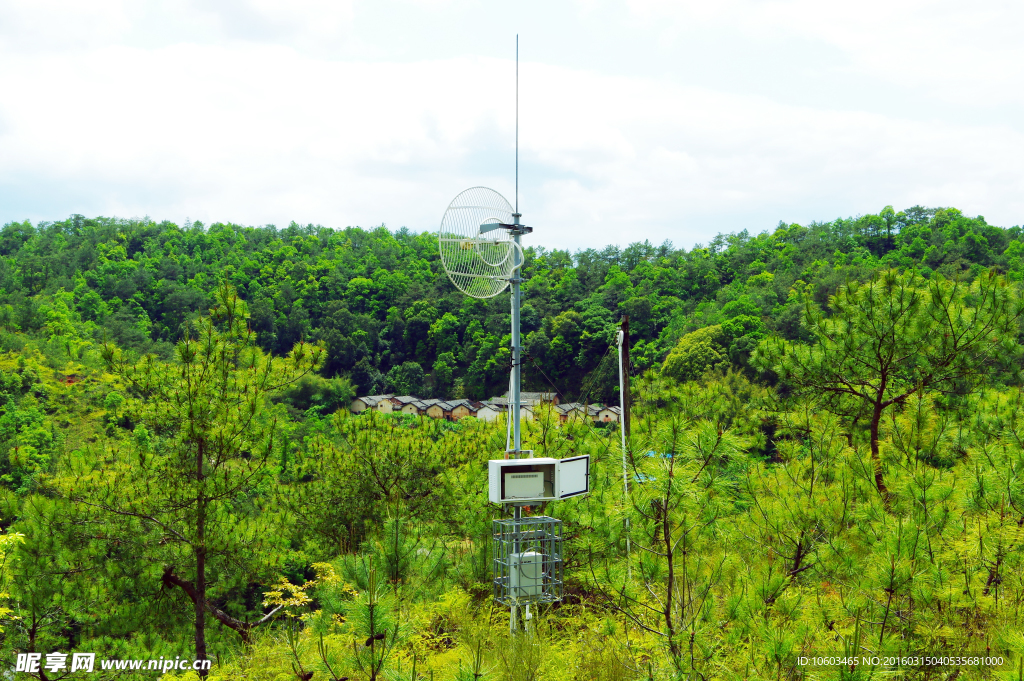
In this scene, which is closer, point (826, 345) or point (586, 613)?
point (586, 613)

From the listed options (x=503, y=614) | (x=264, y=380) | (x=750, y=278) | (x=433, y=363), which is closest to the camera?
(x=503, y=614)

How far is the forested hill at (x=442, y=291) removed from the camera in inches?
1778

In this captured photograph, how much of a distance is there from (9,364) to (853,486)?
36188mm

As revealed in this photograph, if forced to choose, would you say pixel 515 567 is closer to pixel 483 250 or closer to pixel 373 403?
pixel 483 250

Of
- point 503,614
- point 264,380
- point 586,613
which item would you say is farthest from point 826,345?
point 264,380

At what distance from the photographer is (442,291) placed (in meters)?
64.3

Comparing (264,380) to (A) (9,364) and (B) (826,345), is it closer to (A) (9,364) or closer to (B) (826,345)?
(B) (826,345)

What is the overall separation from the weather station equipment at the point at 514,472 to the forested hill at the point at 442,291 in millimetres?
30788

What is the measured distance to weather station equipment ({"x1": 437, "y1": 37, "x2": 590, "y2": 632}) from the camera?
219 inches

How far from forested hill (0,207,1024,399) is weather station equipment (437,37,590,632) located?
101ft

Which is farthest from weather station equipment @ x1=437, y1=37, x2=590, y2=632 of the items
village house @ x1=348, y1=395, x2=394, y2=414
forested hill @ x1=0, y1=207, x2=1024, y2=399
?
village house @ x1=348, y1=395, x2=394, y2=414

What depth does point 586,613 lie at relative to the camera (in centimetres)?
620

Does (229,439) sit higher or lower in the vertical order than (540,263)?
lower

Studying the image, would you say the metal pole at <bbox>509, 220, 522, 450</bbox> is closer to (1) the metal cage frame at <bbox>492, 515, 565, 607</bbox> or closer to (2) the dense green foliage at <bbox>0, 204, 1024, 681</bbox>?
(1) the metal cage frame at <bbox>492, 515, 565, 607</bbox>
